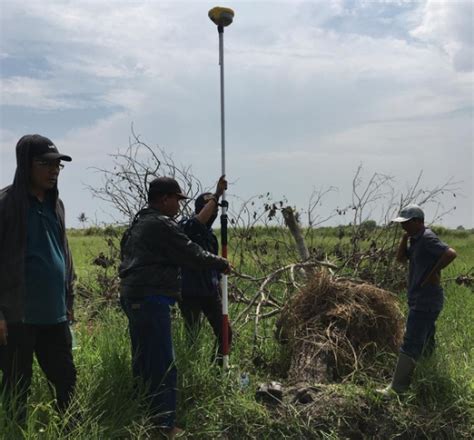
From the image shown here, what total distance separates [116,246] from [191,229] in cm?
321

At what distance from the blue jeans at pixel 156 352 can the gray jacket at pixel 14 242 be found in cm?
87

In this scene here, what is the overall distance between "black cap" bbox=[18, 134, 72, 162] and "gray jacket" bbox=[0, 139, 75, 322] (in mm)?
36

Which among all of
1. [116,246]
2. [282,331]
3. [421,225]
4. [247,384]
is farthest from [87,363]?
[116,246]

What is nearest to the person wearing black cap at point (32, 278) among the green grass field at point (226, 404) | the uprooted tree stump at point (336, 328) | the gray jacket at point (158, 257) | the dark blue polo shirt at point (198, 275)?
the green grass field at point (226, 404)

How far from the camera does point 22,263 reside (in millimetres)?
3105

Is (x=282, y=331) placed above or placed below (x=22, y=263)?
below

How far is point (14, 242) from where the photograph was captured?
311 cm

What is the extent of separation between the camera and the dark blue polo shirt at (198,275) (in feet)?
15.6

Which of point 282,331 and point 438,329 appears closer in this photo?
point 282,331


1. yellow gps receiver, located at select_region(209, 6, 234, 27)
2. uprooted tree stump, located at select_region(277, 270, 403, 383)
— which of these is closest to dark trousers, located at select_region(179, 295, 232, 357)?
uprooted tree stump, located at select_region(277, 270, 403, 383)

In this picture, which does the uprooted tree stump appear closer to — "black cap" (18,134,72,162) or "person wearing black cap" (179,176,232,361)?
"person wearing black cap" (179,176,232,361)

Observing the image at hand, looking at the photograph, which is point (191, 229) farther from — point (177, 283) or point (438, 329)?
point (438, 329)

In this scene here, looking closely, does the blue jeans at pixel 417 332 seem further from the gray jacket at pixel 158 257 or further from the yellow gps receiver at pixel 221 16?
the yellow gps receiver at pixel 221 16

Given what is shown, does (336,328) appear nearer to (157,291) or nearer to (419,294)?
(419,294)
